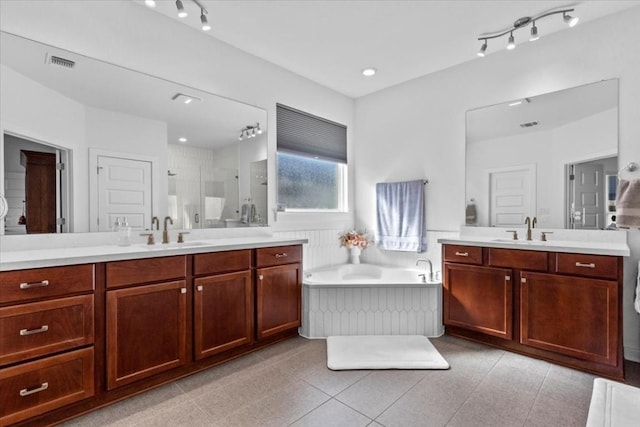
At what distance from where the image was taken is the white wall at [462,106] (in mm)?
2461

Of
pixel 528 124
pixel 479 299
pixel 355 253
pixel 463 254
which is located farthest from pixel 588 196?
pixel 355 253

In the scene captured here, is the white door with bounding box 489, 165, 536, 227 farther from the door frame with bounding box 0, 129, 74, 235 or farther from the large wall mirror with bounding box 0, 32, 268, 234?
the door frame with bounding box 0, 129, 74, 235

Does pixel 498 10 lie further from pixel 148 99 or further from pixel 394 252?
pixel 148 99

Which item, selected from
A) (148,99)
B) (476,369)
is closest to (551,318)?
(476,369)

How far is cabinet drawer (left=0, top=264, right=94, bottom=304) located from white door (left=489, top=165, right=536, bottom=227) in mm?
3268

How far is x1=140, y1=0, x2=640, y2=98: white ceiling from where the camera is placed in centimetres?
237

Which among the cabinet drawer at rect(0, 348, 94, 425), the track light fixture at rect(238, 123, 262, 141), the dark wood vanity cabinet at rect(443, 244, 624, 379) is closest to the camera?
the cabinet drawer at rect(0, 348, 94, 425)

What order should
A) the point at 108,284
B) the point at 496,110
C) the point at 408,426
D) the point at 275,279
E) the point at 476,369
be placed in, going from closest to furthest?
the point at 408,426 < the point at 108,284 < the point at 476,369 < the point at 275,279 < the point at 496,110

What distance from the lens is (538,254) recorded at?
242 cm

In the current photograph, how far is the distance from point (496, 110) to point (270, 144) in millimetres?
2254

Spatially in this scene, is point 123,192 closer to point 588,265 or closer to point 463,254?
point 463,254

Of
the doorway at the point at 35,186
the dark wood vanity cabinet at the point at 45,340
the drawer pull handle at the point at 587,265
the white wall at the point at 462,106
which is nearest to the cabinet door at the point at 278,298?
the dark wood vanity cabinet at the point at 45,340

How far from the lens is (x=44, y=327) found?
1.61 m

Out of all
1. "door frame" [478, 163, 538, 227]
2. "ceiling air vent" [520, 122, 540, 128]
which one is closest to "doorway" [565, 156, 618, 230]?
"door frame" [478, 163, 538, 227]
